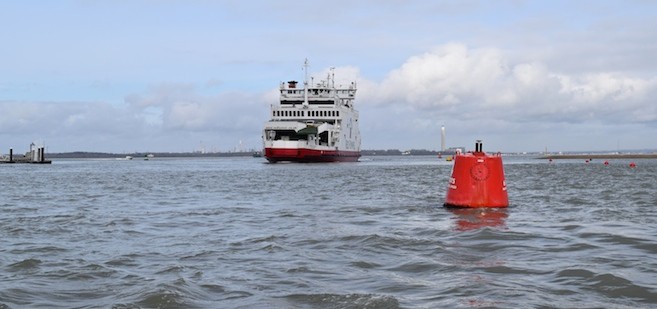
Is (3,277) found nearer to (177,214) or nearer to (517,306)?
(517,306)

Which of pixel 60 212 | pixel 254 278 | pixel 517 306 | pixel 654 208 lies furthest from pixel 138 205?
pixel 517 306

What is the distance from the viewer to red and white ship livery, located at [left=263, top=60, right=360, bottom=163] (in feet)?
238

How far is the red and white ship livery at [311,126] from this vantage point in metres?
72.4

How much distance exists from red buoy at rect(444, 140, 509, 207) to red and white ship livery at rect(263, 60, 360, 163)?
5580 centimetres

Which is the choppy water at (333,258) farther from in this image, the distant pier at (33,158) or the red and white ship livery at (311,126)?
the distant pier at (33,158)

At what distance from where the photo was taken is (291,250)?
32.2 feet

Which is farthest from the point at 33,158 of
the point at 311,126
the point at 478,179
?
the point at 478,179

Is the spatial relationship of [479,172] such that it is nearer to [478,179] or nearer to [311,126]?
[478,179]

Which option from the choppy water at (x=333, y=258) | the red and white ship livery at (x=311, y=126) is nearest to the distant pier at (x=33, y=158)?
the red and white ship livery at (x=311, y=126)

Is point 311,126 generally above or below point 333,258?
above

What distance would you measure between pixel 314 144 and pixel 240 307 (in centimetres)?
6828

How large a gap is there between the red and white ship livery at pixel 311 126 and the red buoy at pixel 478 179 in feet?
183

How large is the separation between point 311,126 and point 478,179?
6087 centimetres

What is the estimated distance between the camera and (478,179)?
15438 mm
